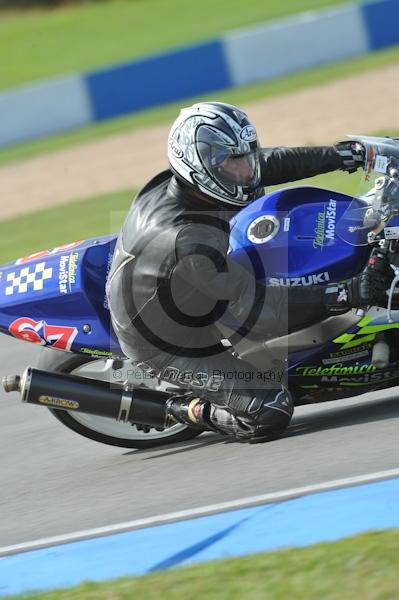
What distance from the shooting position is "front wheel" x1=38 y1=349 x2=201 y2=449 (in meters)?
5.04

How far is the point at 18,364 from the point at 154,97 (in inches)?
569

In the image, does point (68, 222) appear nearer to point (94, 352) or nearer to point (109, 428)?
point (109, 428)

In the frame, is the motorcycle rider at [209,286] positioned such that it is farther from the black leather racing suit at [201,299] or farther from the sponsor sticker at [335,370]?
the sponsor sticker at [335,370]

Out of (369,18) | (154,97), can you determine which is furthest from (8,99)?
(369,18)

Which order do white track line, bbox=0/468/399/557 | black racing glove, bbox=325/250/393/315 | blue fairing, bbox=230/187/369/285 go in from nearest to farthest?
white track line, bbox=0/468/399/557, black racing glove, bbox=325/250/393/315, blue fairing, bbox=230/187/369/285

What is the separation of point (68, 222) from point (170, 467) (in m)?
7.50

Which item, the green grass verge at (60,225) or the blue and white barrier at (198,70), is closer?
the green grass verge at (60,225)

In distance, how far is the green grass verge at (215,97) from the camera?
1842cm

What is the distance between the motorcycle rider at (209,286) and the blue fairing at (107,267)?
4.7 inches

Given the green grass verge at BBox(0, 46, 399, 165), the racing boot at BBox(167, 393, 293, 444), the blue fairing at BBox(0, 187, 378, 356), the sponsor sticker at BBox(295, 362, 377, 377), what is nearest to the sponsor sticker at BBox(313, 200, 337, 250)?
the blue fairing at BBox(0, 187, 378, 356)

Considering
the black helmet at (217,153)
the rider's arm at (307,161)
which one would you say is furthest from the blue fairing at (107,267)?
the black helmet at (217,153)

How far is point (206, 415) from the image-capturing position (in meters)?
4.66

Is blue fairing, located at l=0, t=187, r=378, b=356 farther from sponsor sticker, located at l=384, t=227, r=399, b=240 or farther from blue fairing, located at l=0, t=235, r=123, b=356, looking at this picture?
sponsor sticker, located at l=384, t=227, r=399, b=240

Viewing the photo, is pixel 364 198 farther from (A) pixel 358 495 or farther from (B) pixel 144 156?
(B) pixel 144 156
